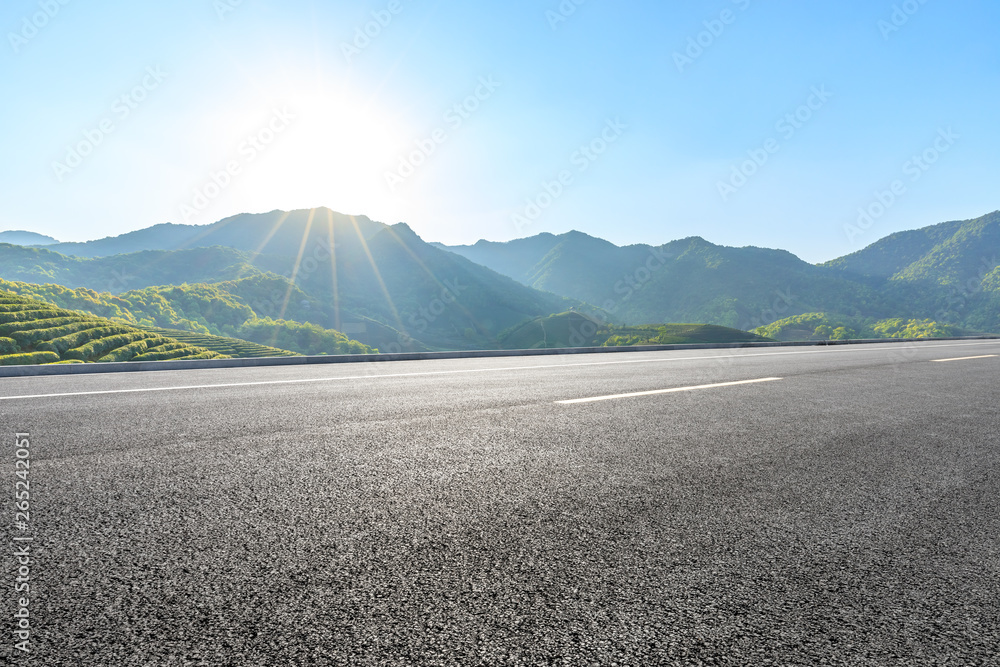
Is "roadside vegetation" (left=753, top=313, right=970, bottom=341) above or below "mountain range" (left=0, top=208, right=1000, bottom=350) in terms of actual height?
below

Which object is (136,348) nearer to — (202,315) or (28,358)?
(28,358)

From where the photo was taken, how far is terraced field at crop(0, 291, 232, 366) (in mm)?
29806

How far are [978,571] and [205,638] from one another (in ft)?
7.70

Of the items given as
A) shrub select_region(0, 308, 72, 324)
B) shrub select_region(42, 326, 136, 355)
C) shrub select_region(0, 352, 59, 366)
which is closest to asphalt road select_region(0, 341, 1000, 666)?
shrub select_region(0, 352, 59, 366)

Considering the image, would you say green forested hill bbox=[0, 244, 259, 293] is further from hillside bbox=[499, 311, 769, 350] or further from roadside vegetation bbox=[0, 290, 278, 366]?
roadside vegetation bbox=[0, 290, 278, 366]

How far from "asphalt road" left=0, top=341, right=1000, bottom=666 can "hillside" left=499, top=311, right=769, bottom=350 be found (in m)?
95.5

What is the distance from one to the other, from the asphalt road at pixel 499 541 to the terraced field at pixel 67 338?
27463 mm

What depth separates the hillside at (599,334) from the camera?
363 ft

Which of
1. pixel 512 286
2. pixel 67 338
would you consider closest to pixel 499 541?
pixel 67 338

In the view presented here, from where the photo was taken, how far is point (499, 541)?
1956 mm

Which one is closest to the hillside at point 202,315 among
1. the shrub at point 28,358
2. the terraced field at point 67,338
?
the terraced field at point 67,338

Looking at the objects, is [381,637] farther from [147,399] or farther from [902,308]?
[902,308]

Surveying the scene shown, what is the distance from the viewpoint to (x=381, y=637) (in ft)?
4.42

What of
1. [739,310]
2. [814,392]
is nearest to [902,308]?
[739,310]
